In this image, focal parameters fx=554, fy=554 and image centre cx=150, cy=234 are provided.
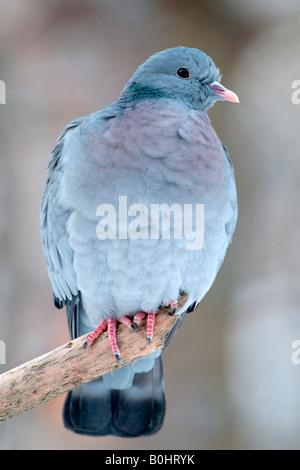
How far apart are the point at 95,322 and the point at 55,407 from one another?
4.14ft

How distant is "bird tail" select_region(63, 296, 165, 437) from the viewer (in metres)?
2.84

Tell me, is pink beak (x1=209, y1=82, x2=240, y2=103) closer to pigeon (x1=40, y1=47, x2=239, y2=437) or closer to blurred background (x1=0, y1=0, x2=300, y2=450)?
pigeon (x1=40, y1=47, x2=239, y2=437)

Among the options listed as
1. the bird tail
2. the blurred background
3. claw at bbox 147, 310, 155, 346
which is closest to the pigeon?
claw at bbox 147, 310, 155, 346

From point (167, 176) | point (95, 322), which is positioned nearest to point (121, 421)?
point (95, 322)

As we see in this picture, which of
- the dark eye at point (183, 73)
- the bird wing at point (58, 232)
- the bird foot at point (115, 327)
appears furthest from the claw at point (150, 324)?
the dark eye at point (183, 73)

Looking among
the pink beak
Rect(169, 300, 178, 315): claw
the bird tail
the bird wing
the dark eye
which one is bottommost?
the bird tail

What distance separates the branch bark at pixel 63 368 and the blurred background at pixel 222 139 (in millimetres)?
1183

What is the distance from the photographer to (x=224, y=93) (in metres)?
2.62

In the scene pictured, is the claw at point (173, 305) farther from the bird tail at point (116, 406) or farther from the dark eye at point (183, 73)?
the dark eye at point (183, 73)

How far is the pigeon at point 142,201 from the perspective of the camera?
2.29 meters

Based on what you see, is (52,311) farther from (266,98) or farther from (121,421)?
(266,98)

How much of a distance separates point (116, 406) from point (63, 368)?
28.3 inches

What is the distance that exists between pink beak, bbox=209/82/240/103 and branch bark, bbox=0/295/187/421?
1053mm

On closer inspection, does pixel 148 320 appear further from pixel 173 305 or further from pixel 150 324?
pixel 173 305
